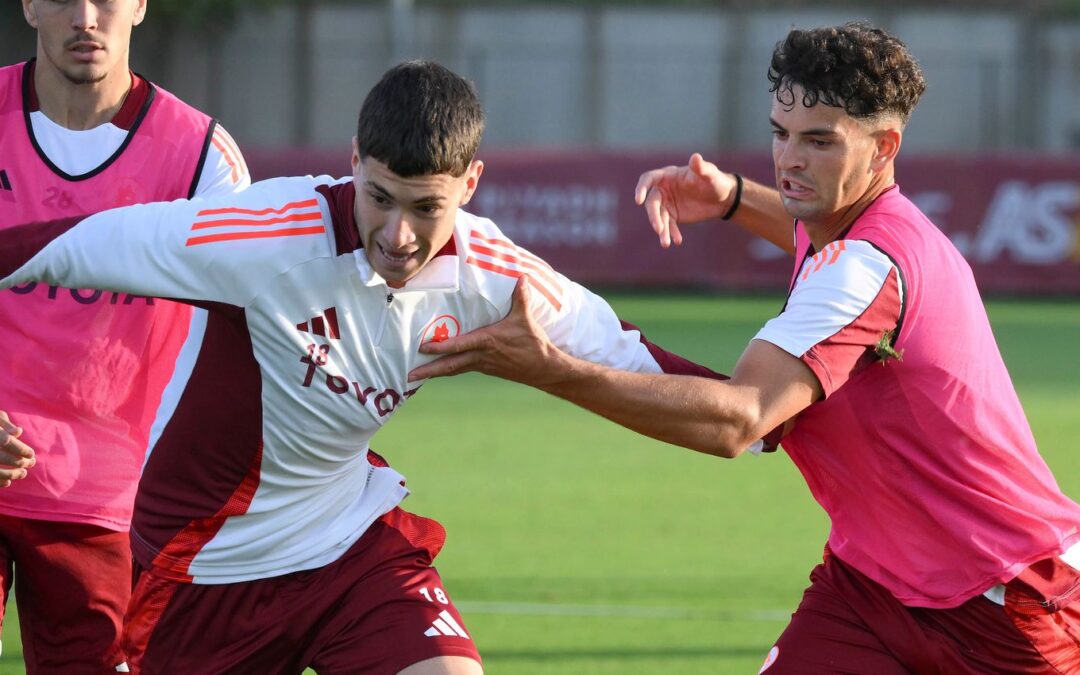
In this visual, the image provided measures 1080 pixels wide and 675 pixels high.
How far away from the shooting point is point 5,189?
192 inches

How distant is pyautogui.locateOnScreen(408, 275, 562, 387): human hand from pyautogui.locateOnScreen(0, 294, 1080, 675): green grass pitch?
2767 mm

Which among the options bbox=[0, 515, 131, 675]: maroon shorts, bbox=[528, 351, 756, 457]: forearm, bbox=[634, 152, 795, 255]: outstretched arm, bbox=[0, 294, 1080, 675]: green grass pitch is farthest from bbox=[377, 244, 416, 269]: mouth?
bbox=[0, 294, 1080, 675]: green grass pitch

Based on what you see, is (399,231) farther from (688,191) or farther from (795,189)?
(688,191)

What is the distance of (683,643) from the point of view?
271 inches

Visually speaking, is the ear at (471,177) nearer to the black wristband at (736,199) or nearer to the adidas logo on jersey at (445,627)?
the adidas logo on jersey at (445,627)

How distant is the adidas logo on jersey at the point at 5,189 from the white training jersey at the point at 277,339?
2.98 ft

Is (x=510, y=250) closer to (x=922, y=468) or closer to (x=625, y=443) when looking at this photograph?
(x=922, y=468)

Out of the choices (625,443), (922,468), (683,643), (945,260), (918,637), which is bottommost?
(625,443)

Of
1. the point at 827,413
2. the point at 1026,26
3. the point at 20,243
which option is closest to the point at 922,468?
the point at 827,413

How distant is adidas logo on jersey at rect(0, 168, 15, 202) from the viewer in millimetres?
4867

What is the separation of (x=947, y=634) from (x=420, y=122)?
1.92 metres

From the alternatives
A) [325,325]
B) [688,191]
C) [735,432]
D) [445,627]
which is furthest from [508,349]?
[688,191]

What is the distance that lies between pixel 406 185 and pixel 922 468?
151 centimetres

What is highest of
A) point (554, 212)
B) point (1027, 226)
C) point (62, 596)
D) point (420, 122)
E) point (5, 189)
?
point (420, 122)
